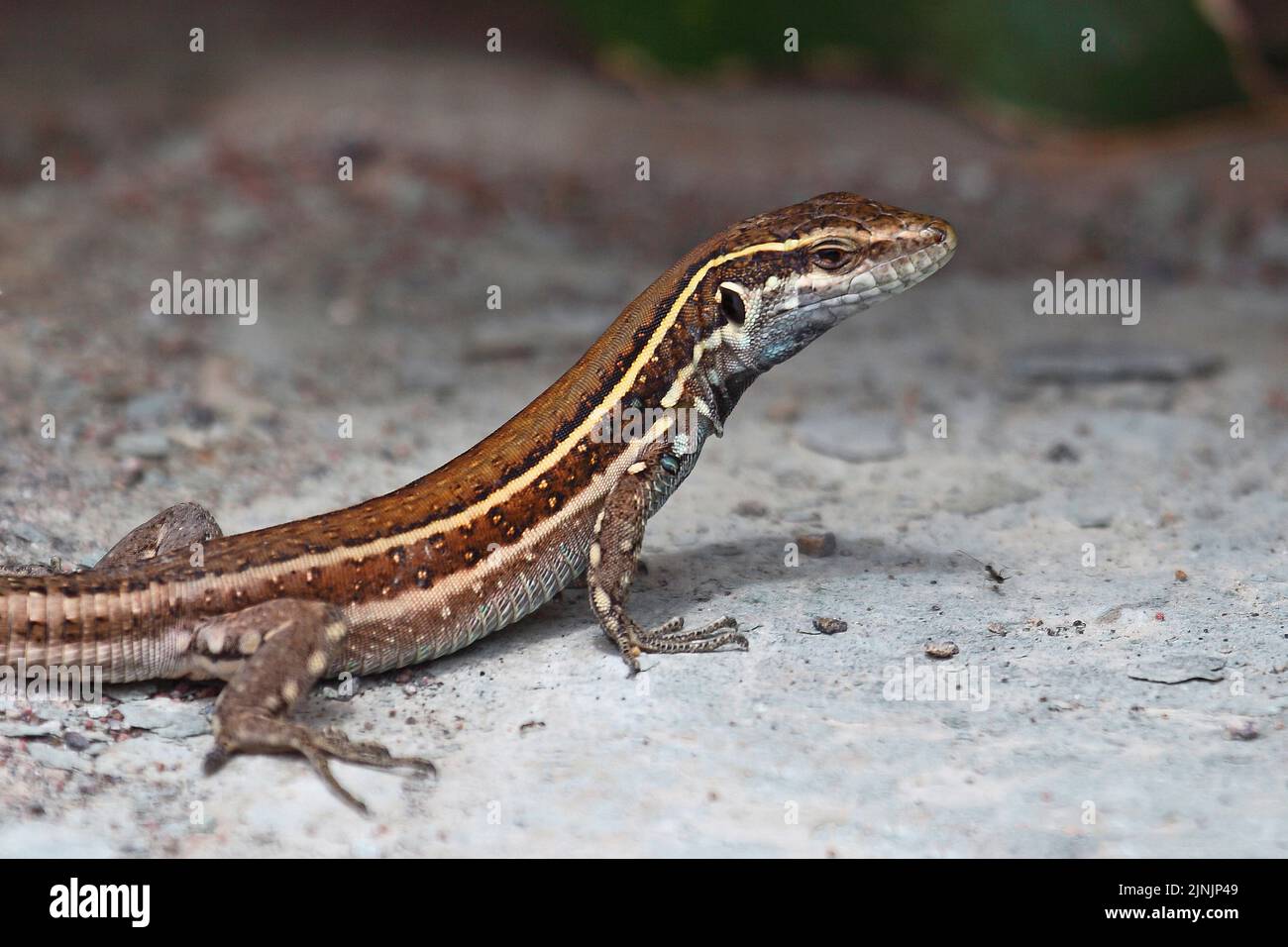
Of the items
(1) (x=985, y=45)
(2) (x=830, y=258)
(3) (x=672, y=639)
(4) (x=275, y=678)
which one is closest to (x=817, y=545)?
(3) (x=672, y=639)

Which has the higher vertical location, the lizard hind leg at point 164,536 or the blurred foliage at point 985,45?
the blurred foliage at point 985,45

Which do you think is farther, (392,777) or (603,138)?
(603,138)

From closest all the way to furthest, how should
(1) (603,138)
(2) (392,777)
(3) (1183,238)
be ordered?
(2) (392,777) < (3) (1183,238) < (1) (603,138)

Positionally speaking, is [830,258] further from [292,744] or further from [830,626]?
[292,744]

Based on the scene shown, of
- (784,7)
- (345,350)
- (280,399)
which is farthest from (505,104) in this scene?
(280,399)

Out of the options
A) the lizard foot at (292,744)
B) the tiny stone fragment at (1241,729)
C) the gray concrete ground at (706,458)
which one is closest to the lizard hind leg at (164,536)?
the gray concrete ground at (706,458)

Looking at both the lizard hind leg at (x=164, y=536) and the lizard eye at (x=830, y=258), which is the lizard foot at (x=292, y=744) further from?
the lizard eye at (x=830, y=258)
